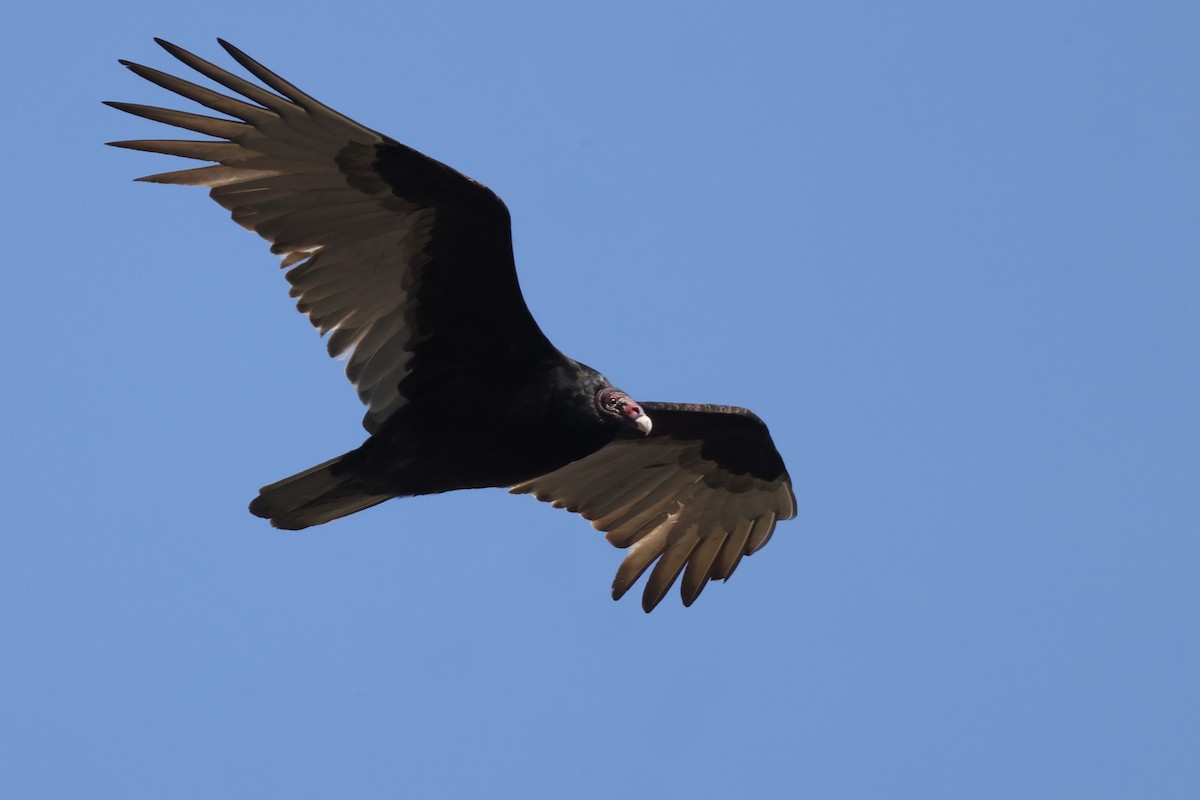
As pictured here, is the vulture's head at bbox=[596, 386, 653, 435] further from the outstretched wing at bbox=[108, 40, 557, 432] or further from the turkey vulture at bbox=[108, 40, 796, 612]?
the outstretched wing at bbox=[108, 40, 557, 432]

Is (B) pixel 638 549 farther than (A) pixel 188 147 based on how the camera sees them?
Yes

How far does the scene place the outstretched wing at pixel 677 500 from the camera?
9.42 metres

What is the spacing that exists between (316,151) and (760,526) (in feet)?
10.9

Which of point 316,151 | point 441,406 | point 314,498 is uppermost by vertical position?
point 316,151

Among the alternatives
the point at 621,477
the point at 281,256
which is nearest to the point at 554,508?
the point at 621,477

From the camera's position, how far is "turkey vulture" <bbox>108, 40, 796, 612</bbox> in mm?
7656

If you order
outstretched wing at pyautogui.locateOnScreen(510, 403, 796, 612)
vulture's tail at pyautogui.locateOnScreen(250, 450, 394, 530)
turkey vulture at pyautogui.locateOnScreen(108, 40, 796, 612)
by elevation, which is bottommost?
vulture's tail at pyautogui.locateOnScreen(250, 450, 394, 530)

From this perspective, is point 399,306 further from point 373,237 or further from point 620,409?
point 620,409

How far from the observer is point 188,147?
7617 millimetres

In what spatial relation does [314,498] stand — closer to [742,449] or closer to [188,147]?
[188,147]

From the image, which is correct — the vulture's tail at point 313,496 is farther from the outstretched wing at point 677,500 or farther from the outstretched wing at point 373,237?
the outstretched wing at point 677,500

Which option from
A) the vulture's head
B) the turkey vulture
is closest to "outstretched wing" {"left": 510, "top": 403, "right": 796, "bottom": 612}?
the turkey vulture

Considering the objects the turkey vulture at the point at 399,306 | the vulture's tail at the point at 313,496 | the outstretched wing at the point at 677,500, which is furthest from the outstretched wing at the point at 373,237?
the outstretched wing at the point at 677,500

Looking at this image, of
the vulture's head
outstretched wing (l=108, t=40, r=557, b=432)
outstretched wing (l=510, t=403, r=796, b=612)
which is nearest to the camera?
outstretched wing (l=108, t=40, r=557, b=432)
